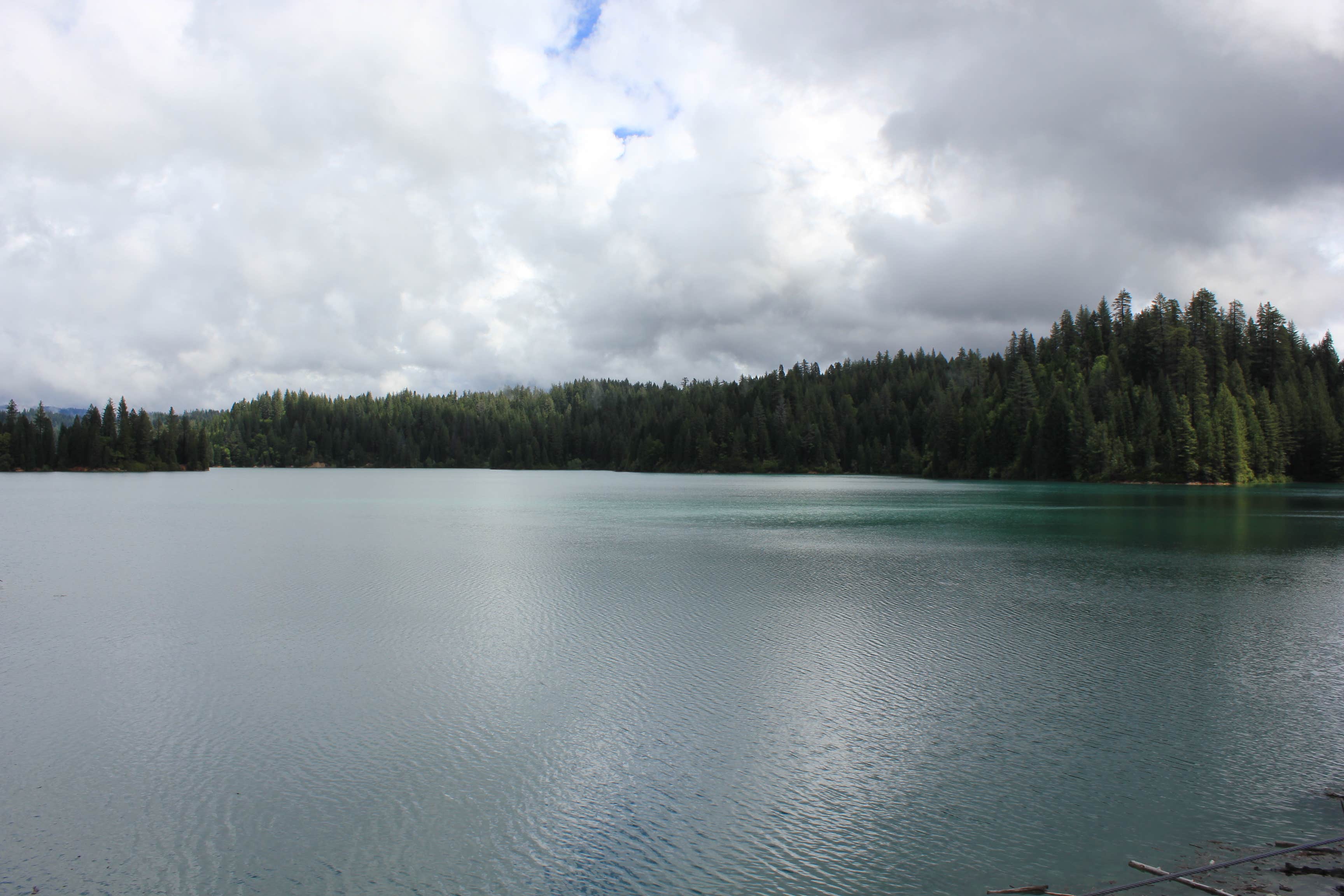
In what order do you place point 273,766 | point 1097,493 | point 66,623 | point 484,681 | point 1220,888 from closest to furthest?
1. point 1220,888
2. point 273,766
3. point 484,681
4. point 66,623
5. point 1097,493

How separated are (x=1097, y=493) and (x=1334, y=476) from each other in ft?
197

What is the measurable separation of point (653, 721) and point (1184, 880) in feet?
24.4

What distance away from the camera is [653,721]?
41.7 ft

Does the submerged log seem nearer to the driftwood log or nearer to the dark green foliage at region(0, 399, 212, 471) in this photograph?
the driftwood log

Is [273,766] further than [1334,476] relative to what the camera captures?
No


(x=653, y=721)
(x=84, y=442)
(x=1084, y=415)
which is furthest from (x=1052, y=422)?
(x=84, y=442)

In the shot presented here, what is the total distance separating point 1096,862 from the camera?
8.17 metres

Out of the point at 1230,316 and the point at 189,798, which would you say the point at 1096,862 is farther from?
the point at 1230,316

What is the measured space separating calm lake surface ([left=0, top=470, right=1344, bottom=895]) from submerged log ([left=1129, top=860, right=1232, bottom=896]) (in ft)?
0.94

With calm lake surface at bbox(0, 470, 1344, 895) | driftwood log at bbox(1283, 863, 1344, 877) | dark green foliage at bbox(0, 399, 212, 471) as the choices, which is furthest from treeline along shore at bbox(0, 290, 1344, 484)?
driftwood log at bbox(1283, 863, 1344, 877)

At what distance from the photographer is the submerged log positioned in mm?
7254

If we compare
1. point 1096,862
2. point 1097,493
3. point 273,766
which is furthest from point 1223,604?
point 1097,493

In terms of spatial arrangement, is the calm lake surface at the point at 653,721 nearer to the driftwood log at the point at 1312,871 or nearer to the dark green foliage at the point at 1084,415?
the driftwood log at the point at 1312,871

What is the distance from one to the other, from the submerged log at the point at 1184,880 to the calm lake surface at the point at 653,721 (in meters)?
0.29
